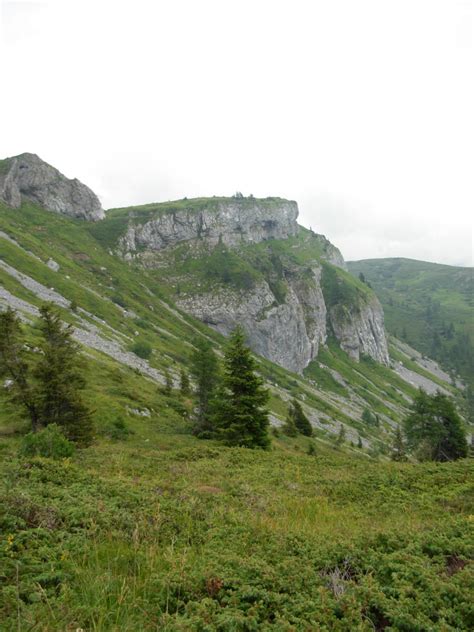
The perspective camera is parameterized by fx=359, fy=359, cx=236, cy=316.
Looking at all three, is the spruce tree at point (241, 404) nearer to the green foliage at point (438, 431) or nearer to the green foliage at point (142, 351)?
the green foliage at point (438, 431)

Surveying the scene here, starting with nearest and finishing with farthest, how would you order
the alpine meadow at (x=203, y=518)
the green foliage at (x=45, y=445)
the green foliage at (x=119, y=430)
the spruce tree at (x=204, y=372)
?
1. the alpine meadow at (x=203, y=518)
2. the green foliage at (x=45, y=445)
3. the green foliage at (x=119, y=430)
4. the spruce tree at (x=204, y=372)

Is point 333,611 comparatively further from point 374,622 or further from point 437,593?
point 437,593

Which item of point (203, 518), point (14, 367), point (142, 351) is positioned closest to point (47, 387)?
point (14, 367)

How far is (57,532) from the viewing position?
711 centimetres

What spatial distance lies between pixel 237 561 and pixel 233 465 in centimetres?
1360

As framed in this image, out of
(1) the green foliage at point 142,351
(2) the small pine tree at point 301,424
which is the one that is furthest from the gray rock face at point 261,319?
(2) the small pine tree at point 301,424

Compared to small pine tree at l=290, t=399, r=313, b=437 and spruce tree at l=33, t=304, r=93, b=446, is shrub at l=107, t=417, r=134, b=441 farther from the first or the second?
small pine tree at l=290, t=399, r=313, b=437

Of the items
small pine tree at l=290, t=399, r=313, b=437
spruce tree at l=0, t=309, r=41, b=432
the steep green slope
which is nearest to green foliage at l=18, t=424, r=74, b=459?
spruce tree at l=0, t=309, r=41, b=432

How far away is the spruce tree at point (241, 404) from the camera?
2883cm

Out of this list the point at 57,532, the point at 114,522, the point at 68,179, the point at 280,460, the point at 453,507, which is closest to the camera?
the point at 57,532

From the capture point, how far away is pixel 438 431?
47344 millimetres

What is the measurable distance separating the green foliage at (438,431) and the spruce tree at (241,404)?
30.0m

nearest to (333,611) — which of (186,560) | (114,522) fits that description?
(186,560)

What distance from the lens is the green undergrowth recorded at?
4945 mm
